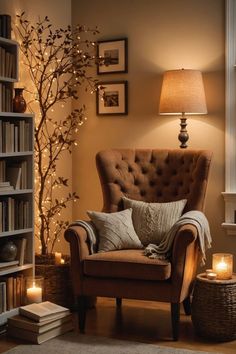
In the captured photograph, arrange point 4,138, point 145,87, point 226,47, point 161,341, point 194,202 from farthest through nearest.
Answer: point 145,87, point 226,47, point 194,202, point 4,138, point 161,341

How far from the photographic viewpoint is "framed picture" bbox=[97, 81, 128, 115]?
179 inches

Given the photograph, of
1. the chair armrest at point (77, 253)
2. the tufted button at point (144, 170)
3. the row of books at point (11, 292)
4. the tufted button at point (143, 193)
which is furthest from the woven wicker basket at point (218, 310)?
the row of books at point (11, 292)

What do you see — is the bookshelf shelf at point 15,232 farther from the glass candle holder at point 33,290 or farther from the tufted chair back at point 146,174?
the tufted chair back at point 146,174

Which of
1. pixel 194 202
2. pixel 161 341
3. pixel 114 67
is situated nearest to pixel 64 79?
pixel 114 67

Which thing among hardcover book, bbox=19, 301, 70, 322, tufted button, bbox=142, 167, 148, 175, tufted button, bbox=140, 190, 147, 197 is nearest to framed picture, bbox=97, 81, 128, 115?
tufted button, bbox=142, 167, 148, 175

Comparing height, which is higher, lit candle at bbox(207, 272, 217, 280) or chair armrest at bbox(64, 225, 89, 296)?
chair armrest at bbox(64, 225, 89, 296)

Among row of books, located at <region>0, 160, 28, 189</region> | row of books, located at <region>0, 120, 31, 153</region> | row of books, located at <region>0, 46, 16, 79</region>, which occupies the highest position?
row of books, located at <region>0, 46, 16, 79</region>

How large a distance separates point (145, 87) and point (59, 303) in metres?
1.84

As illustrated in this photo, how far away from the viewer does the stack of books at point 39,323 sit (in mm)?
3309

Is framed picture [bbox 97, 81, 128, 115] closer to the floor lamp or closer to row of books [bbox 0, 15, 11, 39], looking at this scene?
the floor lamp

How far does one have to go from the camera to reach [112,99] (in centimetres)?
461

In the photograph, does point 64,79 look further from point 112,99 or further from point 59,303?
point 59,303

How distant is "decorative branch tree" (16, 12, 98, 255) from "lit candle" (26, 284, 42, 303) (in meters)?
0.50

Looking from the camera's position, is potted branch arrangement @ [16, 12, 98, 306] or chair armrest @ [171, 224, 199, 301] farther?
potted branch arrangement @ [16, 12, 98, 306]
